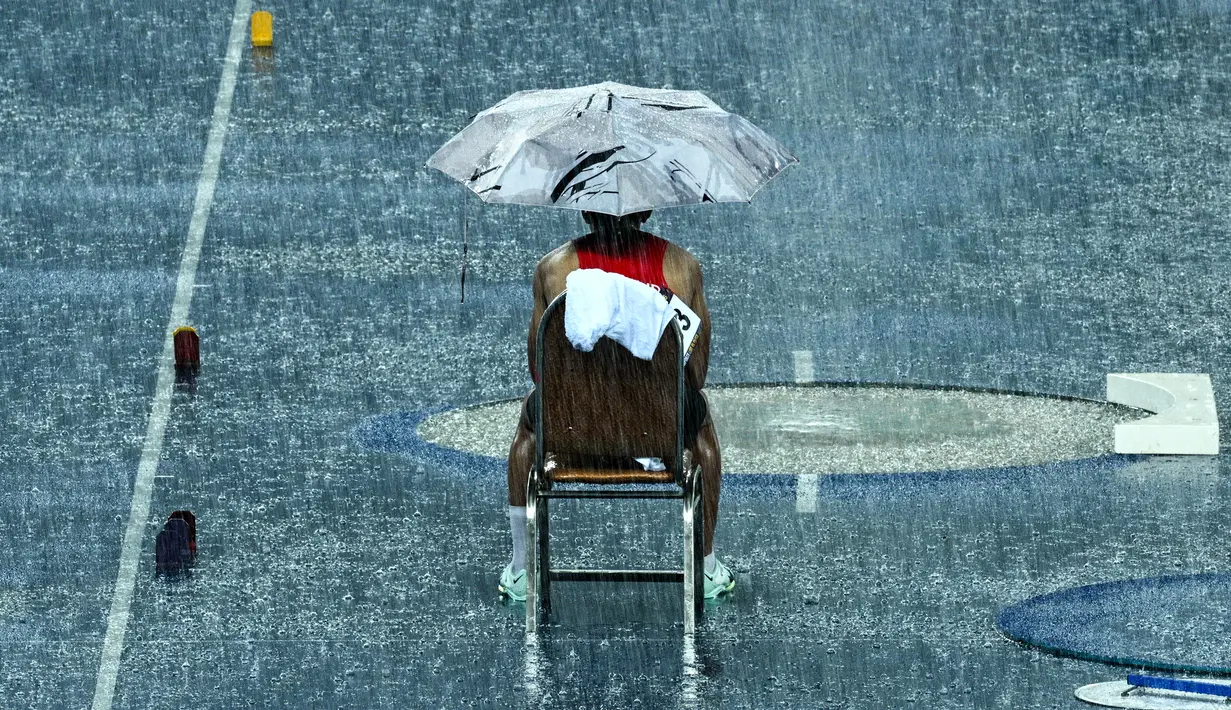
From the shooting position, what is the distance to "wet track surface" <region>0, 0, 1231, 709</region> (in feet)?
27.6

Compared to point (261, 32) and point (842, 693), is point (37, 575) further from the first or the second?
point (261, 32)

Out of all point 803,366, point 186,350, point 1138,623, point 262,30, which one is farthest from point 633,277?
point 262,30

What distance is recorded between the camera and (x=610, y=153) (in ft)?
27.6

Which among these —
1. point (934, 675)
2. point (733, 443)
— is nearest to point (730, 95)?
point (733, 443)

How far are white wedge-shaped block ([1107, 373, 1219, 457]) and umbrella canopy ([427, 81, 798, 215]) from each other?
288 centimetres

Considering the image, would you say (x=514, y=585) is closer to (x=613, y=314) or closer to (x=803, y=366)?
(x=613, y=314)

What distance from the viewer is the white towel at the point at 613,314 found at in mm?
7945

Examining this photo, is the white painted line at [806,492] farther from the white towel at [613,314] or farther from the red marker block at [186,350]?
the red marker block at [186,350]

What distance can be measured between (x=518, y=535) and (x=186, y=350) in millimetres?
4239

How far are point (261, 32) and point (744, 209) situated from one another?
18.8 feet

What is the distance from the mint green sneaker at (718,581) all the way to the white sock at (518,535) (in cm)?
65

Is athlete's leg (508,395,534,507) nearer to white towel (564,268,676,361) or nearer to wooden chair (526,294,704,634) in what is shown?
wooden chair (526,294,704,634)

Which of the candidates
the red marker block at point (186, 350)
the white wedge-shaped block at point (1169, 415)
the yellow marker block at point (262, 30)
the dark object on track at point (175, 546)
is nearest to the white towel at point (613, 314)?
the dark object on track at point (175, 546)

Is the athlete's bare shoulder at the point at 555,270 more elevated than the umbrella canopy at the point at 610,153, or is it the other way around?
the umbrella canopy at the point at 610,153
